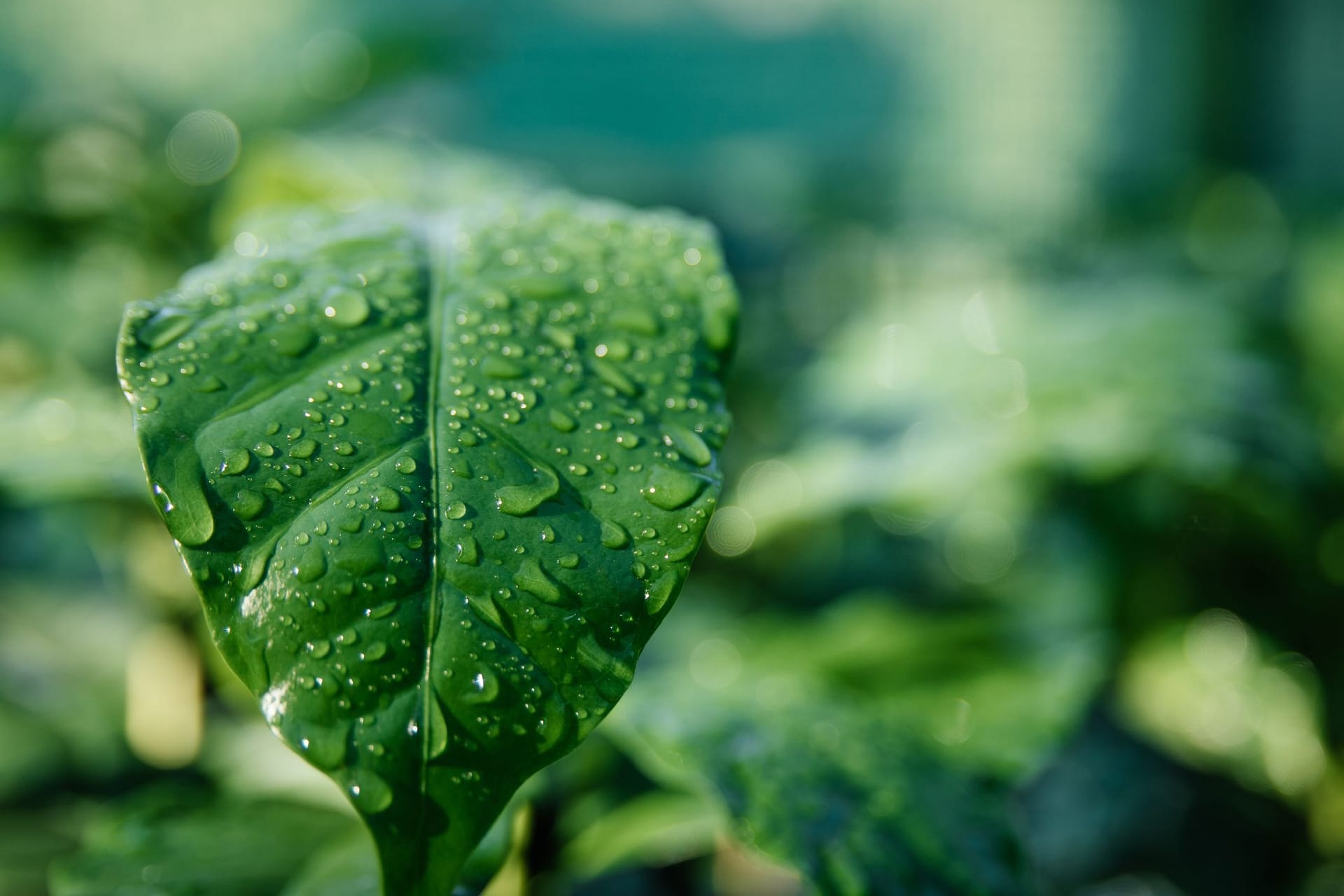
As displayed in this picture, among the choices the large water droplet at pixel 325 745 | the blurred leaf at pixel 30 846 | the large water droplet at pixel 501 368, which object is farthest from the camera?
the blurred leaf at pixel 30 846

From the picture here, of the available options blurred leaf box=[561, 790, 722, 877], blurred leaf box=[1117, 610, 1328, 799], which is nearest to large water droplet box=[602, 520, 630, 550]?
Result: blurred leaf box=[561, 790, 722, 877]

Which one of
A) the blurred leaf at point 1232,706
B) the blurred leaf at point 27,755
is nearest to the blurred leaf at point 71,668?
the blurred leaf at point 27,755

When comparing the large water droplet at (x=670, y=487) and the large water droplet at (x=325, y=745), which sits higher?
the large water droplet at (x=670, y=487)

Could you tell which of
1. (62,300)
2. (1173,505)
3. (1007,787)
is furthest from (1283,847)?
(62,300)

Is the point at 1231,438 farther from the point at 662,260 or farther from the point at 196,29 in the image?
the point at 196,29

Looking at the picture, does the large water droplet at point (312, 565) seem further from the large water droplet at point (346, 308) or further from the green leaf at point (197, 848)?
the green leaf at point (197, 848)

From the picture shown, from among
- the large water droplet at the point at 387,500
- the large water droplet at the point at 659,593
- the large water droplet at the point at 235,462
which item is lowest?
the large water droplet at the point at 659,593

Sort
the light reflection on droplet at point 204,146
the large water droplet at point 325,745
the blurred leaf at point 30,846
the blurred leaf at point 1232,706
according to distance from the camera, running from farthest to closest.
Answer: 1. the light reflection on droplet at point 204,146
2. the blurred leaf at point 1232,706
3. the blurred leaf at point 30,846
4. the large water droplet at point 325,745
